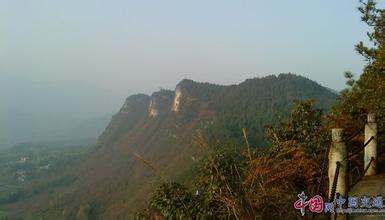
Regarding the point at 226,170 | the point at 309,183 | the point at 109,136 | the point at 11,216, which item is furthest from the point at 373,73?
the point at 109,136

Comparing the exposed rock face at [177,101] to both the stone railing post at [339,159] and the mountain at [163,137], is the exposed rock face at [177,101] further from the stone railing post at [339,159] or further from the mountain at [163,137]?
the stone railing post at [339,159]

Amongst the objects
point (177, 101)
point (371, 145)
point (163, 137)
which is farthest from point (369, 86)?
point (177, 101)

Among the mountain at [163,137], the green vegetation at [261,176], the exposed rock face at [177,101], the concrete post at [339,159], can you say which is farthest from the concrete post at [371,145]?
the exposed rock face at [177,101]

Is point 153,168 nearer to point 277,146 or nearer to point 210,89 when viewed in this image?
point 277,146

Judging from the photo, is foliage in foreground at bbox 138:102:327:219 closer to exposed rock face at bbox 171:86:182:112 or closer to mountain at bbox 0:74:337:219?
mountain at bbox 0:74:337:219

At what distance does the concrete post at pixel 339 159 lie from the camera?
5.36 metres

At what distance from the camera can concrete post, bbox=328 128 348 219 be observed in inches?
211

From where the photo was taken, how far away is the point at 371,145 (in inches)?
272

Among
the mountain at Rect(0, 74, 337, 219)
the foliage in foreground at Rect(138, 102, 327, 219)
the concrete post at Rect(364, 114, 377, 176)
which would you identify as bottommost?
the mountain at Rect(0, 74, 337, 219)

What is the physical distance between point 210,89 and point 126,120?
184 ft

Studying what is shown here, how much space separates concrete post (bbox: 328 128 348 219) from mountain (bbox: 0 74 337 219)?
6748 cm

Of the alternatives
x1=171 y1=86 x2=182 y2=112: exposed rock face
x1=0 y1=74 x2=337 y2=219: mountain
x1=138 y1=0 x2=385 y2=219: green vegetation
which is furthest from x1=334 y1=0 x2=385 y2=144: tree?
x1=171 y1=86 x2=182 y2=112: exposed rock face

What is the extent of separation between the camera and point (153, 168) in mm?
6059

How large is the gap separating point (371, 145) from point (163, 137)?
12283 cm
